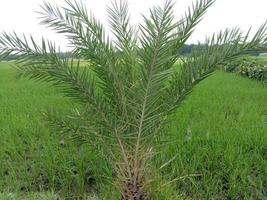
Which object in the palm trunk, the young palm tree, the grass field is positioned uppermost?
the young palm tree

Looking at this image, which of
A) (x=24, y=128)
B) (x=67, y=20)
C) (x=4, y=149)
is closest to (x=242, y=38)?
(x=67, y=20)

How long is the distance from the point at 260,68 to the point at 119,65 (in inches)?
423

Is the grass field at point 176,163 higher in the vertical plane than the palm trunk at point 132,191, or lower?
lower

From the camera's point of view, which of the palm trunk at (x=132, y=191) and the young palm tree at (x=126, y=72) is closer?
the young palm tree at (x=126, y=72)

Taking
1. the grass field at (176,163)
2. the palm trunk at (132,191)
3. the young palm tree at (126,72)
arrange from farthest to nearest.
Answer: the grass field at (176,163) < the palm trunk at (132,191) < the young palm tree at (126,72)

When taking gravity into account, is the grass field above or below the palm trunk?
below

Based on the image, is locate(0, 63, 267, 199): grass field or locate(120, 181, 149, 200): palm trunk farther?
locate(0, 63, 267, 199): grass field

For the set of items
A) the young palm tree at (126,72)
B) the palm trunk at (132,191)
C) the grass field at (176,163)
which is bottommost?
the grass field at (176,163)

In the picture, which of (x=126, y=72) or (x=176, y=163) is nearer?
(x=126, y=72)

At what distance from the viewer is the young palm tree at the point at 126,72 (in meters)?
1.94

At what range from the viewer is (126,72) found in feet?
7.80

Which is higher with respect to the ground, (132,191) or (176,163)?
(132,191)

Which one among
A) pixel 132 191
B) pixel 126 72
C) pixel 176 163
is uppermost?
pixel 126 72

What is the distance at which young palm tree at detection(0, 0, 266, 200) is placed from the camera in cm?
194
